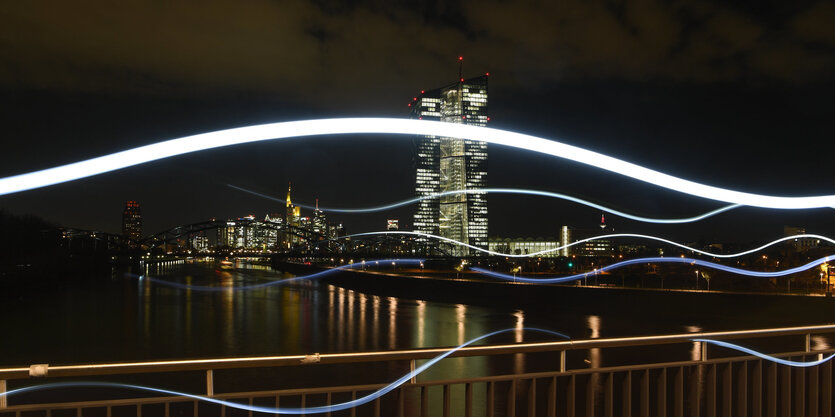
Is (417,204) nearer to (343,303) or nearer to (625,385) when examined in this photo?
→ (343,303)

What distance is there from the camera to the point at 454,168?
525ft

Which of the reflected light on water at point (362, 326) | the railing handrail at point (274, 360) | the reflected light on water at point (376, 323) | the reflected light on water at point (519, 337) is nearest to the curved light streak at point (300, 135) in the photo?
the railing handrail at point (274, 360)

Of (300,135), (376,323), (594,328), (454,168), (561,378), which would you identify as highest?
(454,168)

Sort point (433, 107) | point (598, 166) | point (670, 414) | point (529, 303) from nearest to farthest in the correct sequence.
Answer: point (598, 166) < point (670, 414) < point (529, 303) < point (433, 107)

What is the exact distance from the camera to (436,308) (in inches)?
1500

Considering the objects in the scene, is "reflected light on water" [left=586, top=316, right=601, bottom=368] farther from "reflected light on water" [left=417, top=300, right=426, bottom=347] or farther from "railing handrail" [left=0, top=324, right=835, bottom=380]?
"railing handrail" [left=0, top=324, right=835, bottom=380]

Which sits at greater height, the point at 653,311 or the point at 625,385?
the point at 625,385

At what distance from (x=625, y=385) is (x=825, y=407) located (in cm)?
194

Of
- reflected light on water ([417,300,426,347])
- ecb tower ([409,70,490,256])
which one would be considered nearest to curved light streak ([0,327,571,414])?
reflected light on water ([417,300,426,347])

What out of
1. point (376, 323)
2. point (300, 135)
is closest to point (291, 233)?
point (376, 323)

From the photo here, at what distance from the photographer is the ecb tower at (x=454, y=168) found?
155875mm

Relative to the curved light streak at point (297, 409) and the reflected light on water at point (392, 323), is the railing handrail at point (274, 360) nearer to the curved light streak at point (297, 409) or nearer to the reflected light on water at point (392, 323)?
the curved light streak at point (297, 409)

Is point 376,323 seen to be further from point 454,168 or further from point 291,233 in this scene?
point 454,168

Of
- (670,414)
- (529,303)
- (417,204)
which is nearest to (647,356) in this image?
(670,414)
